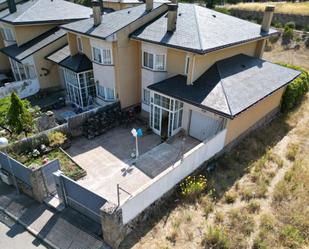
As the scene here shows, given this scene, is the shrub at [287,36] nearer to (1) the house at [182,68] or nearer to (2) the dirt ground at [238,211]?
(1) the house at [182,68]

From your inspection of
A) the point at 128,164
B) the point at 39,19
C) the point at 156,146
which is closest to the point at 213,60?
the point at 156,146

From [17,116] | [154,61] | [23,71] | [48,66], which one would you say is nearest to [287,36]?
[154,61]

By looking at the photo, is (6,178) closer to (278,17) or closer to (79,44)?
(79,44)

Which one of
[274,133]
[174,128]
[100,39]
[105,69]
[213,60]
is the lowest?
[274,133]

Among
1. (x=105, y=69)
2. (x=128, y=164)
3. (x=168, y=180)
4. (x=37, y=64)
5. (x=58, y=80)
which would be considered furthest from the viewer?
(x=58, y=80)

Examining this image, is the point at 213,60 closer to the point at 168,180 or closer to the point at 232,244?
the point at 168,180

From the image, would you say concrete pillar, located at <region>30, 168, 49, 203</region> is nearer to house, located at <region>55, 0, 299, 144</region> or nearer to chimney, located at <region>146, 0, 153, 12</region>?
house, located at <region>55, 0, 299, 144</region>
